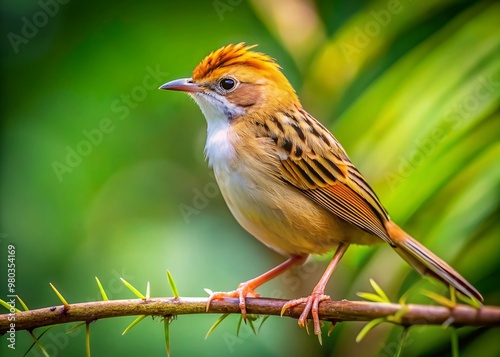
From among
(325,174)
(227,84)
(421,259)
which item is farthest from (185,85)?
(421,259)

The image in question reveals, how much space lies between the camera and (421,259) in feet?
10.7

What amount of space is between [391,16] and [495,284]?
5.94 ft

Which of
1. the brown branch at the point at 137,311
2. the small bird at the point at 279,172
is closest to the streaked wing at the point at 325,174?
the small bird at the point at 279,172

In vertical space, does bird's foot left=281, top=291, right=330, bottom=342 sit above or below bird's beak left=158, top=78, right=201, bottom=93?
below

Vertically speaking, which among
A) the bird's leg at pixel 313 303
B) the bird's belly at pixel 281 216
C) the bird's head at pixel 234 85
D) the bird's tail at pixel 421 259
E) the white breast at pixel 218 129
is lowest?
the bird's tail at pixel 421 259

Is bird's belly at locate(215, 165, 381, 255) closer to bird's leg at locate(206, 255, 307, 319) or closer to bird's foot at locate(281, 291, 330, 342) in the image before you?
bird's leg at locate(206, 255, 307, 319)

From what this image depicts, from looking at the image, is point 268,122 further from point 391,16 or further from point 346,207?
point 391,16

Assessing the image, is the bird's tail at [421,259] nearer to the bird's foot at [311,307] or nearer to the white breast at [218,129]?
the bird's foot at [311,307]

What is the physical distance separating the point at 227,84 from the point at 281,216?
0.80 metres

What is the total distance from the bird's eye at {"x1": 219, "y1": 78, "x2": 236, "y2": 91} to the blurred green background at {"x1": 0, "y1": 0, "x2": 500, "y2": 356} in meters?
0.70

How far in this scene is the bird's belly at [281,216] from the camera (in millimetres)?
Answer: 3205

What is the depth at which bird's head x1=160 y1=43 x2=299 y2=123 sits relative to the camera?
3.49 m

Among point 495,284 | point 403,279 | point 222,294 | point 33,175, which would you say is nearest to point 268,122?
point 222,294

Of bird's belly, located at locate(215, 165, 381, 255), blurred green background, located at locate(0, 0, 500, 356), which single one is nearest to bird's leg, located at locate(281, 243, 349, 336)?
bird's belly, located at locate(215, 165, 381, 255)
